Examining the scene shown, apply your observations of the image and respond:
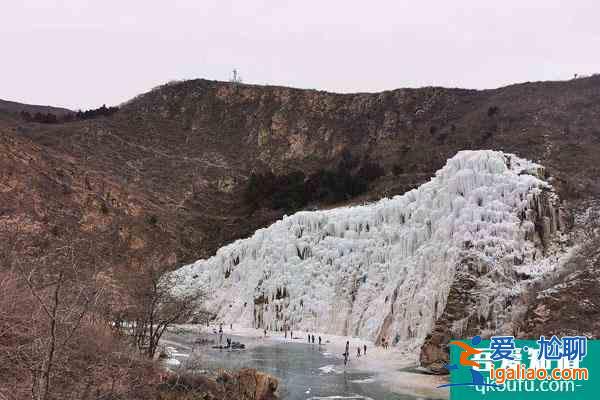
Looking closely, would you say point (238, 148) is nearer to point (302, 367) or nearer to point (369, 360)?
point (369, 360)

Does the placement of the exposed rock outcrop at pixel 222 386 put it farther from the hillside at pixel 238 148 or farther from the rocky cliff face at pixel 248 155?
the hillside at pixel 238 148

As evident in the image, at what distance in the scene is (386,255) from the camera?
32125 millimetres

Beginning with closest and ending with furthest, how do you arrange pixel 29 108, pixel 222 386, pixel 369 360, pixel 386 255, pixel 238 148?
1. pixel 222 386
2. pixel 369 360
3. pixel 386 255
4. pixel 238 148
5. pixel 29 108

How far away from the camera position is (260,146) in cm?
6888

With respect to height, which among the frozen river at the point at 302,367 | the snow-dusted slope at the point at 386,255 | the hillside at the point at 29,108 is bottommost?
the frozen river at the point at 302,367

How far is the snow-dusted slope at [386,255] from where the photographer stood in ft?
81.9

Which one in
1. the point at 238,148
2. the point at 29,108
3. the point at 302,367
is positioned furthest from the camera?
the point at 29,108

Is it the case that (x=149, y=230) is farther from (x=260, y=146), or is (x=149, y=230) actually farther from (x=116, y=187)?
(x=260, y=146)

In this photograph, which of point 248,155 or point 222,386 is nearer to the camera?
point 222,386

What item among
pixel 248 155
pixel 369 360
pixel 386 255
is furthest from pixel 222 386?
pixel 248 155

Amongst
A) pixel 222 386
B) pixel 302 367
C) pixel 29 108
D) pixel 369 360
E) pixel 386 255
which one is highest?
pixel 29 108

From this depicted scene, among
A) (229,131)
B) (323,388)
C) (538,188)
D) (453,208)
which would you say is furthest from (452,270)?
(229,131)

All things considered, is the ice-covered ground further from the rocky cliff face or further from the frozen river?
the rocky cliff face

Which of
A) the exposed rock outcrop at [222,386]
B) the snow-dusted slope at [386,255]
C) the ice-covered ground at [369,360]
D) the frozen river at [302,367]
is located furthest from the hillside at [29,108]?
the exposed rock outcrop at [222,386]
